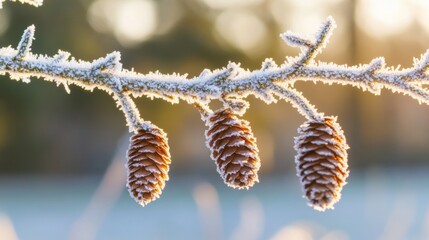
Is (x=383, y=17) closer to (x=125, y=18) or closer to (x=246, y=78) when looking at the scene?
(x=125, y=18)

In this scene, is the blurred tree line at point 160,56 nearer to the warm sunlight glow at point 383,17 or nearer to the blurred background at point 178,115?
the blurred background at point 178,115

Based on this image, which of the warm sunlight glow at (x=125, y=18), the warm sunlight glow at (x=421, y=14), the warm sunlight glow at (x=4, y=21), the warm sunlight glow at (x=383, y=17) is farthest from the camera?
the warm sunlight glow at (x=383, y=17)

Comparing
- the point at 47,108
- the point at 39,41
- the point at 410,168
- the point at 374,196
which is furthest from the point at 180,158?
Result: the point at 374,196

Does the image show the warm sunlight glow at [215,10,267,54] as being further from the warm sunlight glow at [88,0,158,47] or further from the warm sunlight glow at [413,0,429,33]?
the warm sunlight glow at [413,0,429,33]

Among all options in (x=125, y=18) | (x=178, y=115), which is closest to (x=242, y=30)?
(x=178, y=115)

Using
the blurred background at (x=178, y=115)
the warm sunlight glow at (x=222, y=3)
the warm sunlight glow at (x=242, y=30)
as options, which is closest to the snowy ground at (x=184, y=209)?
the blurred background at (x=178, y=115)

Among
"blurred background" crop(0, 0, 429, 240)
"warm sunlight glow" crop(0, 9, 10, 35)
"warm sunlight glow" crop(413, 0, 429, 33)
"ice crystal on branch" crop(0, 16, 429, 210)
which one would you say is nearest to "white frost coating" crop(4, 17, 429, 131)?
"ice crystal on branch" crop(0, 16, 429, 210)
